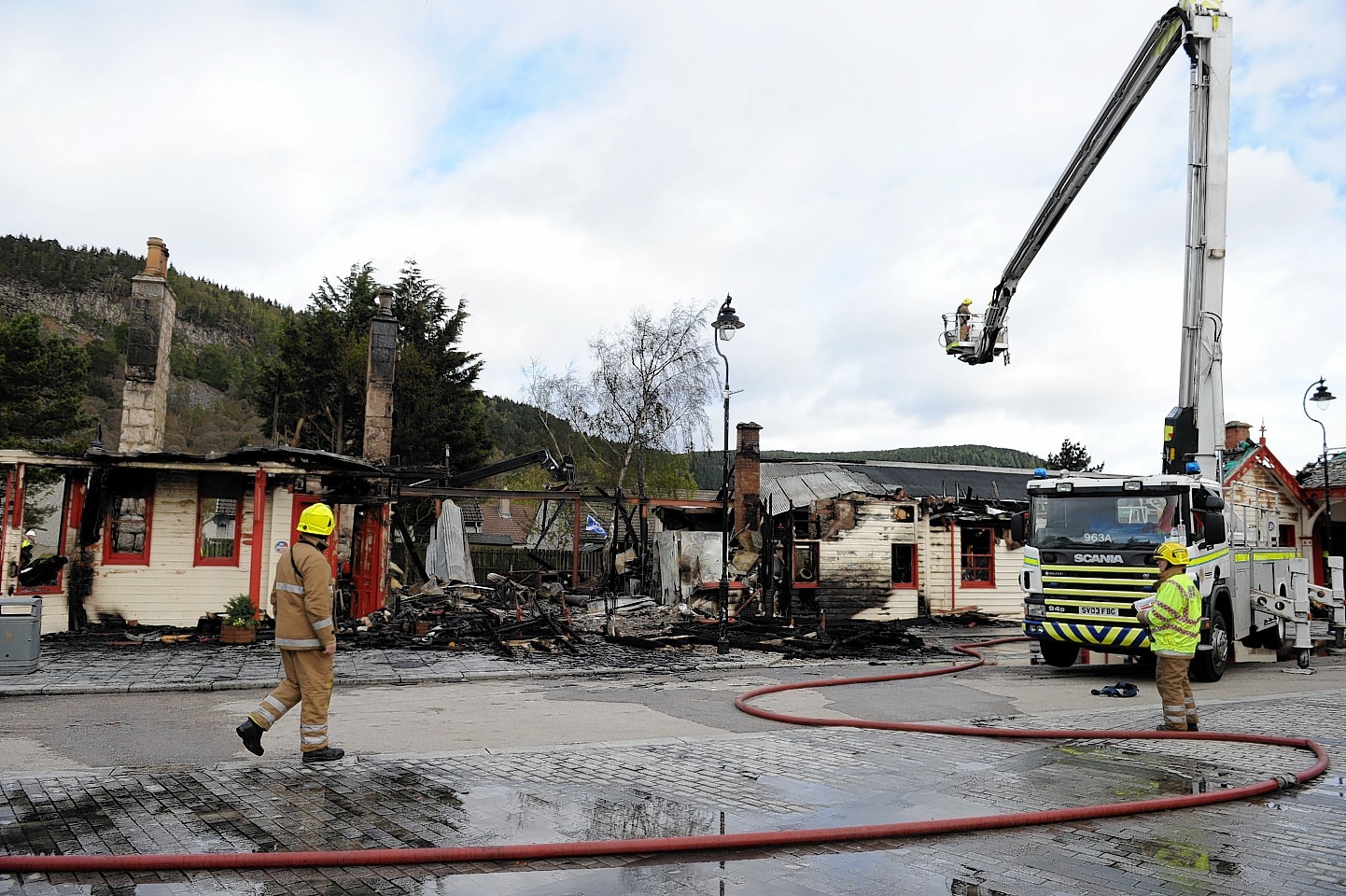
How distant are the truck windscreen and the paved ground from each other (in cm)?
443

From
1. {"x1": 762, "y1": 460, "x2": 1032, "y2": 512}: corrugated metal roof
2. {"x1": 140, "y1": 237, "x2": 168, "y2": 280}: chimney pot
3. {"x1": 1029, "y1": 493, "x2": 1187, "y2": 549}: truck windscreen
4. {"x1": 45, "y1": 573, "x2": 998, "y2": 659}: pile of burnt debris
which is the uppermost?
{"x1": 140, "y1": 237, "x2": 168, "y2": 280}: chimney pot

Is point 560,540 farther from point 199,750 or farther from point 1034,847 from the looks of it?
point 1034,847

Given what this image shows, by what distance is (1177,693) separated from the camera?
9031 mm

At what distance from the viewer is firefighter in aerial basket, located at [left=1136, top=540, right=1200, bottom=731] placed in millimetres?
9055

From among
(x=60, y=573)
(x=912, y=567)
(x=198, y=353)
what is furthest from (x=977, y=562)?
(x=198, y=353)

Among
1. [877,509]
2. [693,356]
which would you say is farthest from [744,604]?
[693,356]

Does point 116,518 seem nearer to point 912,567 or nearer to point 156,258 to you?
point 156,258

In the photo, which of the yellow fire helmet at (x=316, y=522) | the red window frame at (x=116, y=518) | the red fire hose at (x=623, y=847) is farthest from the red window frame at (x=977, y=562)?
the yellow fire helmet at (x=316, y=522)

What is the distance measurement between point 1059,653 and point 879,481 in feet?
51.6

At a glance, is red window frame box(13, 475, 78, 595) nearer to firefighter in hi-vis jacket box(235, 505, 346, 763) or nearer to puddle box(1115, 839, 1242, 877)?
firefighter in hi-vis jacket box(235, 505, 346, 763)

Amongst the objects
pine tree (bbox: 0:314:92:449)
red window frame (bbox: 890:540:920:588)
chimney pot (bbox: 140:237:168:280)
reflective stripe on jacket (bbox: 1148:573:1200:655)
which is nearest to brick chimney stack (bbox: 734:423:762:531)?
red window frame (bbox: 890:540:920:588)

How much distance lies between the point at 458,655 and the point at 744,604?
7108 millimetres

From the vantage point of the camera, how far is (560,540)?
45.9 meters

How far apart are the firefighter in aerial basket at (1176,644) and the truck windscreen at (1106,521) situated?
14.3ft
